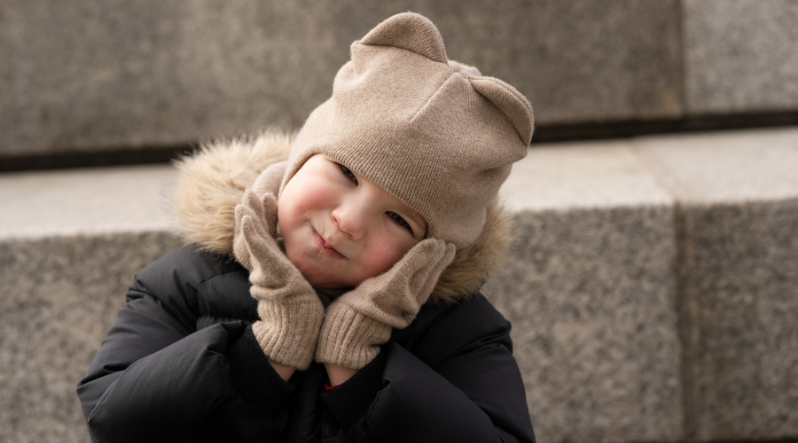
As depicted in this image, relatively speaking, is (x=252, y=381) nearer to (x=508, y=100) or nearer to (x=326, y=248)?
(x=326, y=248)

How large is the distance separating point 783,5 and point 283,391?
8.50 feet

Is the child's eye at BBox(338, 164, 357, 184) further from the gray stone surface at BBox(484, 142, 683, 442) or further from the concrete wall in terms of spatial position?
the concrete wall

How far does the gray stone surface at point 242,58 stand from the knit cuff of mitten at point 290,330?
1534 millimetres

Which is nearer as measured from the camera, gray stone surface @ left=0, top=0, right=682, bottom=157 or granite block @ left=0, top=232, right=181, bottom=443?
granite block @ left=0, top=232, right=181, bottom=443

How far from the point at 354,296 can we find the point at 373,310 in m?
0.06

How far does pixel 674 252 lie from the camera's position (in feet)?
6.54

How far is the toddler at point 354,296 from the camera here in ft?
3.90

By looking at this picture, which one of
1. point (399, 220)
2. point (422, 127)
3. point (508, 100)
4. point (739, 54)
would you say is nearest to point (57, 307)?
point (399, 220)

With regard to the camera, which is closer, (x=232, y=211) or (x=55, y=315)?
(x=232, y=211)

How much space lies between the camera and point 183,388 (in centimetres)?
115

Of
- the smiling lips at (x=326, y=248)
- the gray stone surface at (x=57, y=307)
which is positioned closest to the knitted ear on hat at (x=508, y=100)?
the smiling lips at (x=326, y=248)

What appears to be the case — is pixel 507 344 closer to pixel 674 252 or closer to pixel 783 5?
pixel 674 252

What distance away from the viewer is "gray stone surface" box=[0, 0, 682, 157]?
2561 mm

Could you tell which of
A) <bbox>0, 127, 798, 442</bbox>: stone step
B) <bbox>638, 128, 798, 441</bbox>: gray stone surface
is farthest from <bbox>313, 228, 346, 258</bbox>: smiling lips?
<bbox>638, 128, 798, 441</bbox>: gray stone surface
